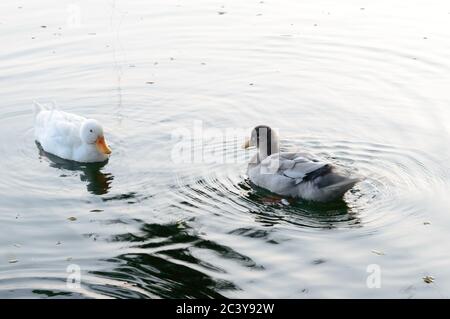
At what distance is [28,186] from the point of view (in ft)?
32.8

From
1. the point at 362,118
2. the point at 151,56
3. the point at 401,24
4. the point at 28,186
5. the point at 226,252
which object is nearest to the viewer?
the point at 226,252

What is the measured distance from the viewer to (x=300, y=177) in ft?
31.2

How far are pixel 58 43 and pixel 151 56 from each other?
2.03 metres

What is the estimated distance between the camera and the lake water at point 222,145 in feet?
25.9

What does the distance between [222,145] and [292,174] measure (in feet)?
5.82

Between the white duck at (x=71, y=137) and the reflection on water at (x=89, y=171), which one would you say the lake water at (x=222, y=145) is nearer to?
the reflection on water at (x=89, y=171)

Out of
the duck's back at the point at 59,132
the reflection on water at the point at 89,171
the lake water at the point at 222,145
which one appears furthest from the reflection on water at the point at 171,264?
the duck's back at the point at 59,132

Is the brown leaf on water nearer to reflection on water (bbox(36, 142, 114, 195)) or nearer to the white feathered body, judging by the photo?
the white feathered body

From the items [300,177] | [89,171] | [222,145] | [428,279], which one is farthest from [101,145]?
[428,279]

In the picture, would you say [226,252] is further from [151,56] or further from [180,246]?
[151,56]

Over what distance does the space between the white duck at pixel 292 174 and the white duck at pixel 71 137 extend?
7.24 feet

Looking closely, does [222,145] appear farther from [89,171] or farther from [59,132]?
[59,132]
